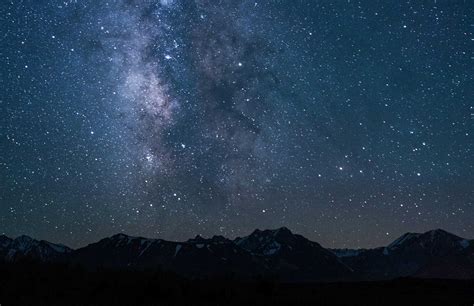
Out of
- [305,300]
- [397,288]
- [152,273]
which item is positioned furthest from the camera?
[397,288]

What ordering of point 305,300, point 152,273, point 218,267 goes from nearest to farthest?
1. point 305,300
2. point 152,273
3. point 218,267

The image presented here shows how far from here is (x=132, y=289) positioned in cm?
1423

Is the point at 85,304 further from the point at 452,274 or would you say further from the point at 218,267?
the point at 452,274

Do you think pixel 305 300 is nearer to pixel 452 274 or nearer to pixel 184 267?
pixel 184 267

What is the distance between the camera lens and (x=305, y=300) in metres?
13.5

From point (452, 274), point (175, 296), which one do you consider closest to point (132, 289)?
point (175, 296)

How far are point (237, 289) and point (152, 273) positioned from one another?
11.8 feet

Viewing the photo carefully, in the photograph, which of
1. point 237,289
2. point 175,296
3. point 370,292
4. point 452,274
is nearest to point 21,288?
point 175,296

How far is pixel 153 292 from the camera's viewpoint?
13.9 m

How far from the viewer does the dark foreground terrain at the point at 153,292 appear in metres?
12.9

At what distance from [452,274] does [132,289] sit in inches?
8440

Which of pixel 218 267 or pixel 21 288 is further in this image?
pixel 218 267

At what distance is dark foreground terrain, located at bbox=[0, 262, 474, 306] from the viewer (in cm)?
1292

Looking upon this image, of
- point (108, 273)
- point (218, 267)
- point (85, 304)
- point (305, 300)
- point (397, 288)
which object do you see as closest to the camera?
point (85, 304)
